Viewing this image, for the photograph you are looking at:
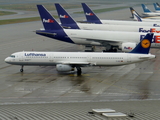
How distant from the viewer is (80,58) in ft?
178

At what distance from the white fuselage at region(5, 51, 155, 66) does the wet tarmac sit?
180 centimetres

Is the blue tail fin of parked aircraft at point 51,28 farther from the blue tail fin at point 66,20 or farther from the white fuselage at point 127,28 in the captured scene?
the white fuselage at point 127,28

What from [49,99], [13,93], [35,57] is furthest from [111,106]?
[35,57]

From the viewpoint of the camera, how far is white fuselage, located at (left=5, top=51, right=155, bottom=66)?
5378 centimetres

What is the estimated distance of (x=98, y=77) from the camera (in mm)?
52625

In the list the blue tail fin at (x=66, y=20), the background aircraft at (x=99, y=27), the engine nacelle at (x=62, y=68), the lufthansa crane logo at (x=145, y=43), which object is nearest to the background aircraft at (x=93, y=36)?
the background aircraft at (x=99, y=27)

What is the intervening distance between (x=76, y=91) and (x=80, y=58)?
10284 millimetres

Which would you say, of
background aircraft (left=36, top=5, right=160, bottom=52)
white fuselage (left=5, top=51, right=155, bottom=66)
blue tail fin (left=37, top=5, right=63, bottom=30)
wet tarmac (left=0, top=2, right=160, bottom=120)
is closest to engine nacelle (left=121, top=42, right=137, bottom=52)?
background aircraft (left=36, top=5, right=160, bottom=52)

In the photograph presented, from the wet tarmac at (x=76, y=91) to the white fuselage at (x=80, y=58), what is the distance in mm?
1799

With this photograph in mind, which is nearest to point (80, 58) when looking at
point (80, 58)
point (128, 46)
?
point (80, 58)

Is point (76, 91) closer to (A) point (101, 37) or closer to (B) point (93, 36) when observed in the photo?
(B) point (93, 36)

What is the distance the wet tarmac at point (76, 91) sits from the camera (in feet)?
90.6

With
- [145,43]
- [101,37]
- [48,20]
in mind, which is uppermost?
[48,20]

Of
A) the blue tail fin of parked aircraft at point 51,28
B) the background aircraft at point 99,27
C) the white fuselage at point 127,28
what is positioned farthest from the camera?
the background aircraft at point 99,27
